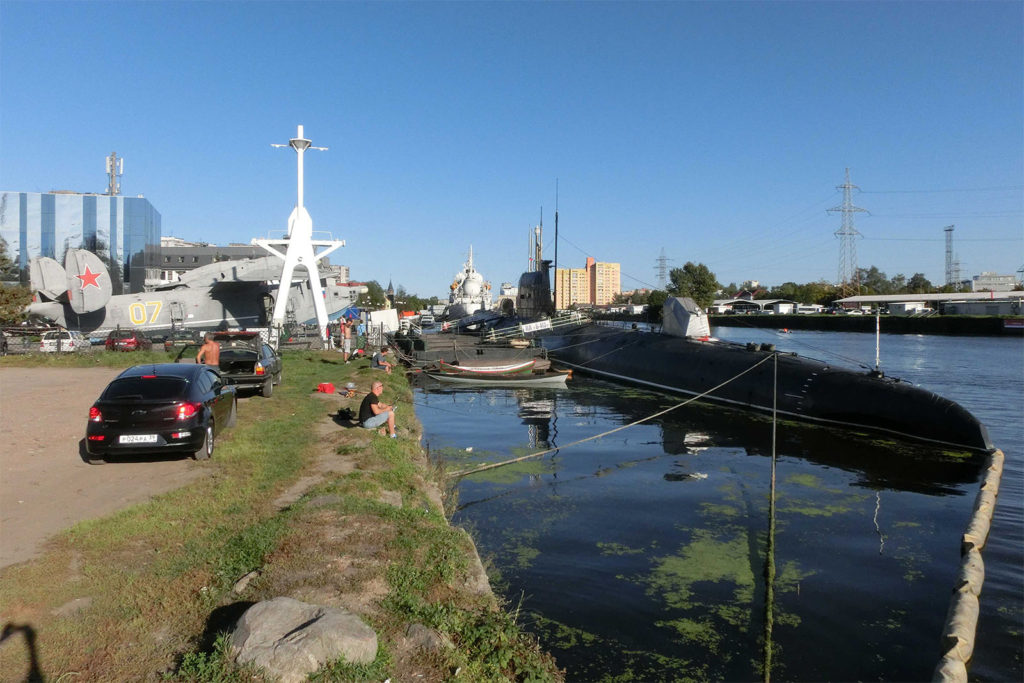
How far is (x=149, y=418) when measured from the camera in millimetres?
10445

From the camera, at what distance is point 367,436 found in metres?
13.5

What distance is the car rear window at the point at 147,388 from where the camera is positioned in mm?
10570

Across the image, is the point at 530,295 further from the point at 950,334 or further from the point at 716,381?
the point at 950,334

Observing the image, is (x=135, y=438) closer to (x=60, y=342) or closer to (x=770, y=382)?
(x=770, y=382)

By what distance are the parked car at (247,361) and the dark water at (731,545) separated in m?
4.82

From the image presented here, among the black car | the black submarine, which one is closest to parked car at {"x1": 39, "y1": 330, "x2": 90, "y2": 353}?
the black car

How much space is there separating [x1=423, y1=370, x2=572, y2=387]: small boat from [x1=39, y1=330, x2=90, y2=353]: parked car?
15.9 meters

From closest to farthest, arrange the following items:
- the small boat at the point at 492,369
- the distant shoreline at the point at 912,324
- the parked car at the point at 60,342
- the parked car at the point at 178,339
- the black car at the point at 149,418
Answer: the black car at the point at 149,418 → the parked car at the point at 60,342 → the small boat at the point at 492,369 → the parked car at the point at 178,339 → the distant shoreline at the point at 912,324

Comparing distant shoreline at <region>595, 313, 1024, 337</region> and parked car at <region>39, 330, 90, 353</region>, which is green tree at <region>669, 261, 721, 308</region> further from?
parked car at <region>39, 330, 90, 353</region>

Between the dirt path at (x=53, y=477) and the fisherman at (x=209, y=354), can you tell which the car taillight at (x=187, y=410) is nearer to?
the dirt path at (x=53, y=477)

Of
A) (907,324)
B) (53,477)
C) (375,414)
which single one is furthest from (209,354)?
(907,324)

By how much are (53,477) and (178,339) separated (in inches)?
1025

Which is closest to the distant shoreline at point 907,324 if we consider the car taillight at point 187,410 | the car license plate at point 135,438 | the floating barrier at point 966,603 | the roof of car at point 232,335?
the roof of car at point 232,335

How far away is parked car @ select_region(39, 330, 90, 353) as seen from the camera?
28312 mm
